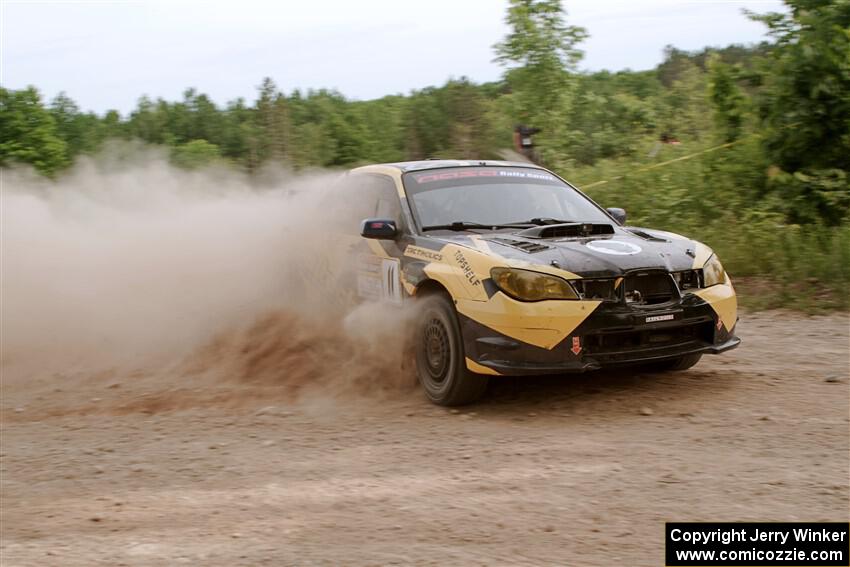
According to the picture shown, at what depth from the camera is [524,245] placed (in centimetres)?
595

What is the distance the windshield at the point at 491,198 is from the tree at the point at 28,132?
72.4 ft

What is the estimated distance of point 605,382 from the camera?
649 cm

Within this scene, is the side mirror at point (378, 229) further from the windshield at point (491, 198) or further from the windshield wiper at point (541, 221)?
the windshield wiper at point (541, 221)

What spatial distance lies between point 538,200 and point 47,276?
5.90m

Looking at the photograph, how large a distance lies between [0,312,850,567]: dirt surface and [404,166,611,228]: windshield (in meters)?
1.28

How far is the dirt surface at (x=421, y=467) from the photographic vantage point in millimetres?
3773

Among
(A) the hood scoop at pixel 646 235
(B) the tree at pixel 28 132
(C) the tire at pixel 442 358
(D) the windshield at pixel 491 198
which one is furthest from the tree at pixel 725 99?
(B) the tree at pixel 28 132

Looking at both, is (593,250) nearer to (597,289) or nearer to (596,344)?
(597,289)

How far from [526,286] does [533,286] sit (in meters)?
Answer: 0.04

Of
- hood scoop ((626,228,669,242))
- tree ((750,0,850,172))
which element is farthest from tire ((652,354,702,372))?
tree ((750,0,850,172))

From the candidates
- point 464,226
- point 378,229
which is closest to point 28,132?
point 378,229

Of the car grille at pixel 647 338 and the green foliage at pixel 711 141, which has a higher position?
the green foliage at pixel 711 141

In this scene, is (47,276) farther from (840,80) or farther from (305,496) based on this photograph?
(840,80)

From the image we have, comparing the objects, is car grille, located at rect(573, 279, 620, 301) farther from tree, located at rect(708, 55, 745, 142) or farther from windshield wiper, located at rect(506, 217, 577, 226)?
tree, located at rect(708, 55, 745, 142)
